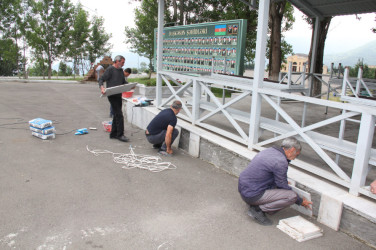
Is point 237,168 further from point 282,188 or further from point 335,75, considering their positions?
point 335,75

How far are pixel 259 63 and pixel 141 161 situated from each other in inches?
111

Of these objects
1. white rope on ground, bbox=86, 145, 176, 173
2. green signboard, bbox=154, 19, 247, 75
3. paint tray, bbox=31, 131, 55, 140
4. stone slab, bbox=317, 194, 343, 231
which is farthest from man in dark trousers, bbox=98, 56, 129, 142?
stone slab, bbox=317, 194, 343, 231

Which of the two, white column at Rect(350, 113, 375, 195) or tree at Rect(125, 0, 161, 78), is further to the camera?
tree at Rect(125, 0, 161, 78)

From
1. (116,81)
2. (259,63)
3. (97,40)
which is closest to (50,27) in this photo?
(97,40)

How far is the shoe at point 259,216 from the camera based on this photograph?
13.2ft

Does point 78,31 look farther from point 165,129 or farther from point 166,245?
point 166,245

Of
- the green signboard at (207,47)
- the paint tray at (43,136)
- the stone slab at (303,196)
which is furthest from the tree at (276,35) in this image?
the stone slab at (303,196)

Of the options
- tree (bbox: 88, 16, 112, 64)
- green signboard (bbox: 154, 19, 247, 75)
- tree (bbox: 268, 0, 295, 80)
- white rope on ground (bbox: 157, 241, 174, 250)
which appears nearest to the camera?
white rope on ground (bbox: 157, 241, 174, 250)

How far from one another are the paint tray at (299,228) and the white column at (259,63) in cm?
187

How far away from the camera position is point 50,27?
25.9m

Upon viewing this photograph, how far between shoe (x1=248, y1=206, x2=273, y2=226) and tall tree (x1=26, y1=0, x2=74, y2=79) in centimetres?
2556

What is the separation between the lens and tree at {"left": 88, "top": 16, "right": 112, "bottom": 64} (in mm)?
31372

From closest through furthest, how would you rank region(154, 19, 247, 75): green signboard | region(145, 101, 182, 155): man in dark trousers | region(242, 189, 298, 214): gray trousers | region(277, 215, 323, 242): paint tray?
1. region(277, 215, 323, 242): paint tray
2. region(242, 189, 298, 214): gray trousers
3. region(145, 101, 182, 155): man in dark trousers
4. region(154, 19, 247, 75): green signboard

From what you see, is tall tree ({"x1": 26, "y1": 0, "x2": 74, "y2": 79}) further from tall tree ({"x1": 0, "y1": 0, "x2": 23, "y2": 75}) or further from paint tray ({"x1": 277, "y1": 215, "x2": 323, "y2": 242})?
paint tray ({"x1": 277, "y1": 215, "x2": 323, "y2": 242})
